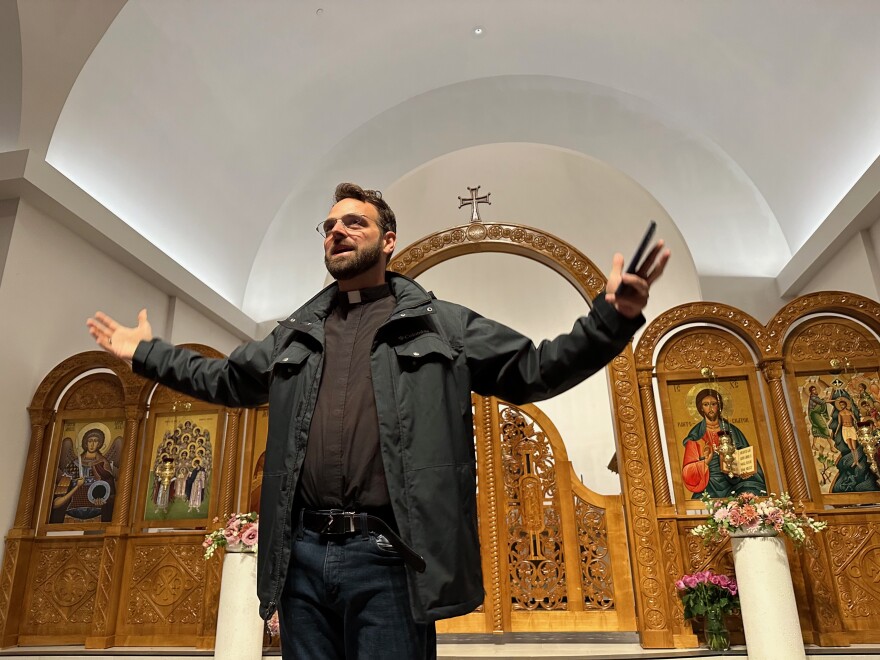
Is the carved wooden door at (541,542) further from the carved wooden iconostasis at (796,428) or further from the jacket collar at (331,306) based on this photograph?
the jacket collar at (331,306)

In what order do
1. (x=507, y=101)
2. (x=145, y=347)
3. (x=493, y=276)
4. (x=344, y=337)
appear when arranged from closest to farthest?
(x=344, y=337) → (x=145, y=347) → (x=507, y=101) → (x=493, y=276)

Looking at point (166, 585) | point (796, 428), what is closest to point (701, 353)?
point (796, 428)

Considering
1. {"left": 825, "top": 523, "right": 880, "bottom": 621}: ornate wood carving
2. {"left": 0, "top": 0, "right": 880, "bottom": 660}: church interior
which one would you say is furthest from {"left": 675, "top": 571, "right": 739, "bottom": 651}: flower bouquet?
{"left": 825, "top": 523, "right": 880, "bottom": 621}: ornate wood carving

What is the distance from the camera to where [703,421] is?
514 centimetres

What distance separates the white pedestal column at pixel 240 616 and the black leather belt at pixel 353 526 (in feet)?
10.5

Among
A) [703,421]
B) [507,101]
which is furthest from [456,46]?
[703,421]

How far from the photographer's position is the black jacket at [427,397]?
5.14ft

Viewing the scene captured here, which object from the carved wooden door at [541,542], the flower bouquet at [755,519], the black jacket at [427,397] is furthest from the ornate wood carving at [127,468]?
the flower bouquet at [755,519]

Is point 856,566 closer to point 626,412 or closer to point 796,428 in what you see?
point 796,428

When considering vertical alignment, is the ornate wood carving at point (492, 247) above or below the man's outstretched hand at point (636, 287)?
above

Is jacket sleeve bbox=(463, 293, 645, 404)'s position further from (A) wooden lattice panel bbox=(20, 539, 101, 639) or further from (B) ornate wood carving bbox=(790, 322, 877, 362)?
(A) wooden lattice panel bbox=(20, 539, 101, 639)

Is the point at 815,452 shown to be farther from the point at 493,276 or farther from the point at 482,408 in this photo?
the point at 493,276

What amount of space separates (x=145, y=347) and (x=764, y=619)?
4007mm

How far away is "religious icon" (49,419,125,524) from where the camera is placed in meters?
5.59
